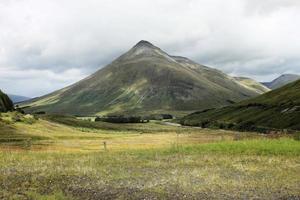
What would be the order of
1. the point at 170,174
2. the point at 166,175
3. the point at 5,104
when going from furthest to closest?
1. the point at 5,104
2. the point at 170,174
3. the point at 166,175

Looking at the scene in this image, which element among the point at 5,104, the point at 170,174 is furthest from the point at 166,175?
the point at 5,104

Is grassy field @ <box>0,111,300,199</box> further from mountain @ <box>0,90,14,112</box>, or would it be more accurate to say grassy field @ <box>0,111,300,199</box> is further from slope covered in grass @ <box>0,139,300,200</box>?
mountain @ <box>0,90,14,112</box>

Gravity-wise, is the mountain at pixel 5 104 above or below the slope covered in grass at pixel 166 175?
above

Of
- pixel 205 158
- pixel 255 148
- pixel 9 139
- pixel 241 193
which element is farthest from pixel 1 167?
pixel 9 139

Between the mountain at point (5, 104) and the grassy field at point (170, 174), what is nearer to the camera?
the grassy field at point (170, 174)

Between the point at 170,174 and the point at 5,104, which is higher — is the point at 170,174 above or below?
below

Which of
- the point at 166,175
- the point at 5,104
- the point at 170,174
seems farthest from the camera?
the point at 5,104

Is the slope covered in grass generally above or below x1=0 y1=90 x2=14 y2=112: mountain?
below

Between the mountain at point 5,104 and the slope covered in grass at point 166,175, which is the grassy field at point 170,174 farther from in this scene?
the mountain at point 5,104

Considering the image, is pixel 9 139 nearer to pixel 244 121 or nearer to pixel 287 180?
pixel 287 180

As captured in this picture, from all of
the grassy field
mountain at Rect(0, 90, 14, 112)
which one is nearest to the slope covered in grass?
the grassy field

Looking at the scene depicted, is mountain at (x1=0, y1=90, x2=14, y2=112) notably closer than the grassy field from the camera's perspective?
No

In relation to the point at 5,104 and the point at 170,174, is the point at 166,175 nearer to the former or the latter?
the point at 170,174

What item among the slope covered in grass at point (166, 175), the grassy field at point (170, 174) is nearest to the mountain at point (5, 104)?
the slope covered in grass at point (166, 175)
